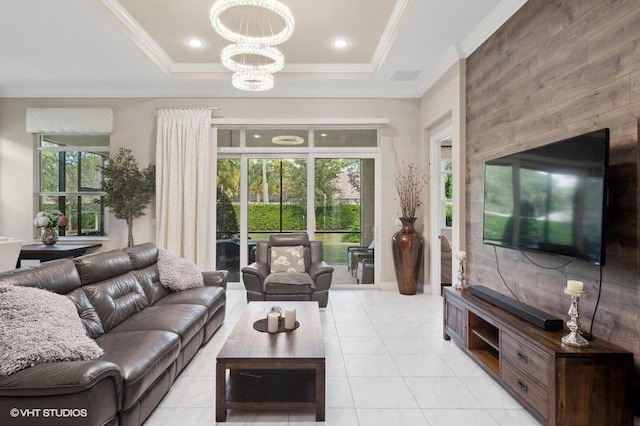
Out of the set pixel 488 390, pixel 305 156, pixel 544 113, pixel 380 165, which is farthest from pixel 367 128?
pixel 488 390

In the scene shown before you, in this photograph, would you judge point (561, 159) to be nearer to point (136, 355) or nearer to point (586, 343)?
point (586, 343)

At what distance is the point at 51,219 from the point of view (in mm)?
5426

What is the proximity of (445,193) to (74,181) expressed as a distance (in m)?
6.21

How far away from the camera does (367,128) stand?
19.5ft

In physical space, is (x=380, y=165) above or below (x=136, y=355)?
above

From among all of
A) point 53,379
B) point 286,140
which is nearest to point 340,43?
point 286,140

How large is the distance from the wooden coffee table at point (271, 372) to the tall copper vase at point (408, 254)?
300 cm

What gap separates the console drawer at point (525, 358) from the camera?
2.06 meters

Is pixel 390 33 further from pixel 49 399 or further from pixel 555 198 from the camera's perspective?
pixel 49 399

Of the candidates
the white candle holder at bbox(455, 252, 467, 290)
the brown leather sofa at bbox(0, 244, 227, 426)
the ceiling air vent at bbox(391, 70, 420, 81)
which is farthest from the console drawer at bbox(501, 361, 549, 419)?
the ceiling air vent at bbox(391, 70, 420, 81)

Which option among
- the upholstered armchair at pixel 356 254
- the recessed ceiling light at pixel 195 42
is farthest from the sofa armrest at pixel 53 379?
the upholstered armchair at pixel 356 254

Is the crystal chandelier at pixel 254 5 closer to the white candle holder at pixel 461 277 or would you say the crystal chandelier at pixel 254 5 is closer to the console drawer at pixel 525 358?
the white candle holder at pixel 461 277

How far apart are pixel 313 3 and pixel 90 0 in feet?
7.09

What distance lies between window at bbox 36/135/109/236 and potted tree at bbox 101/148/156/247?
0.54m
